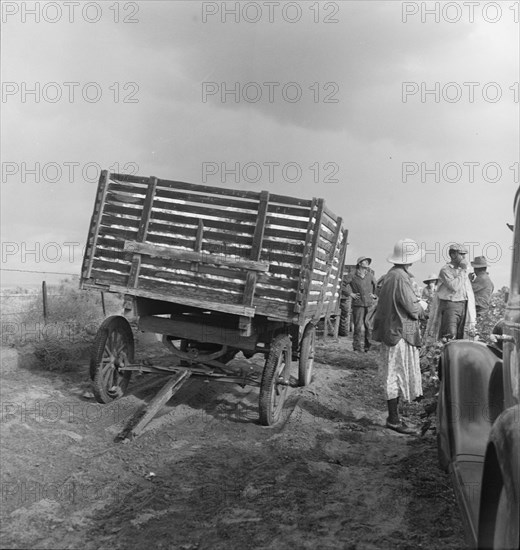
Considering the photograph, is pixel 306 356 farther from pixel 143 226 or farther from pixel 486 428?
pixel 486 428

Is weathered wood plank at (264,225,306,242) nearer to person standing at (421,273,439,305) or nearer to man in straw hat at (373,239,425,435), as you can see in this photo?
man in straw hat at (373,239,425,435)

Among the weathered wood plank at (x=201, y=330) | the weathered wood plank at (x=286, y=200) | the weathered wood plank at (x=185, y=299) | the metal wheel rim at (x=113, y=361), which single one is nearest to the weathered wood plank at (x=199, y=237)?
the weathered wood plank at (x=185, y=299)

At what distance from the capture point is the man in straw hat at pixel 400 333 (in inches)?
236

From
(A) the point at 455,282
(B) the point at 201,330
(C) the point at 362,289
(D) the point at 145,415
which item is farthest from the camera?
(C) the point at 362,289

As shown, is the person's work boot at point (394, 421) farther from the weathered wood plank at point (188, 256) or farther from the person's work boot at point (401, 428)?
the weathered wood plank at point (188, 256)

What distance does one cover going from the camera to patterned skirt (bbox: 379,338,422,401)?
600cm

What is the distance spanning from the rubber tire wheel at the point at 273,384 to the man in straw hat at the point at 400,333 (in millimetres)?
994

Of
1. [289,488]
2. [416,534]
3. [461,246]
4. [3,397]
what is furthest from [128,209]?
[461,246]

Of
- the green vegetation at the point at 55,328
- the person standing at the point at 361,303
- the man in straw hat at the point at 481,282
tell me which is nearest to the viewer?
the green vegetation at the point at 55,328

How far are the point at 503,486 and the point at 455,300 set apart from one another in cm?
658

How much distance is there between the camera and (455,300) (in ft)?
28.0

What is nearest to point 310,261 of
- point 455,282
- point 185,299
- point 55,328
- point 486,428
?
point 185,299

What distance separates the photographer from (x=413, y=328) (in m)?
6.09

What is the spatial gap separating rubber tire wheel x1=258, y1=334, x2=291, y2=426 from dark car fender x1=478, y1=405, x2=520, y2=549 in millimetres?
3672
